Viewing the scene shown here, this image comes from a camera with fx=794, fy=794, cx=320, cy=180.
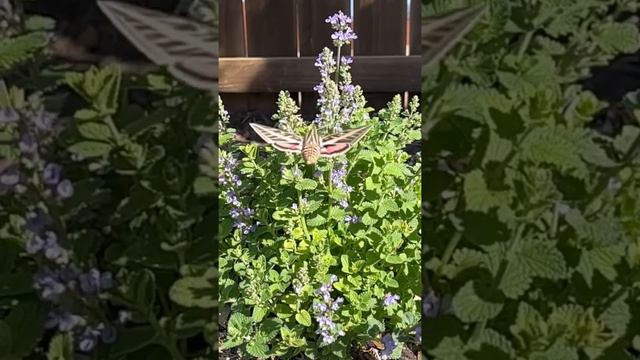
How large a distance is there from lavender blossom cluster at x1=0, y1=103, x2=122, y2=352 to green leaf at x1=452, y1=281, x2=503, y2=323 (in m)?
0.59

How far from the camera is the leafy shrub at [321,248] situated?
2.58m

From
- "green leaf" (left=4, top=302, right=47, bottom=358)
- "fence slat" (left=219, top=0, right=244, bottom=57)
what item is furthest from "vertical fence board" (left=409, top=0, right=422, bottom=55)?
"green leaf" (left=4, top=302, right=47, bottom=358)

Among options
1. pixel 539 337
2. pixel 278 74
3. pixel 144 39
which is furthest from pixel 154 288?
pixel 278 74

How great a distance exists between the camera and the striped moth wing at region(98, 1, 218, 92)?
1270mm

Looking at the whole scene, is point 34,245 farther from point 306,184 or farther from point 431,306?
point 306,184

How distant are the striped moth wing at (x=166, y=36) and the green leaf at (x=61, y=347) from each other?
492mm

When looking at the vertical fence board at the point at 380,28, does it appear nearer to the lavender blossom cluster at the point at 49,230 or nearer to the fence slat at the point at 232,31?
the fence slat at the point at 232,31

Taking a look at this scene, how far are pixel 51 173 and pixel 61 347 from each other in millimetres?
304

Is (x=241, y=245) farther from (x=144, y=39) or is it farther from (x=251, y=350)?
(x=144, y=39)

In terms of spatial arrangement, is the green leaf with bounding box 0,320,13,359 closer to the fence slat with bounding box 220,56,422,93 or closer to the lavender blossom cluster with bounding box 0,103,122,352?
the lavender blossom cluster with bounding box 0,103,122,352

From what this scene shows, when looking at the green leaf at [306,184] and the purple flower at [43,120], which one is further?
the green leaf at [306,184]

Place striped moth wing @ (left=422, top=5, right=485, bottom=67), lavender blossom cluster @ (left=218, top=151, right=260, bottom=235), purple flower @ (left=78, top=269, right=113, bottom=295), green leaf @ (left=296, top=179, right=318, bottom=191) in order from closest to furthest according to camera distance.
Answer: striped moth wing @ (left=422, top=5, right=485, bottom=67) < purple flower @ (left=78, top=269, right=113, bottom=295) < green leaf @ (left=296, top=179, right=318, bottom=191) < lavender blossom cluster @ (left=218, top=151, right=260, bottom=235)

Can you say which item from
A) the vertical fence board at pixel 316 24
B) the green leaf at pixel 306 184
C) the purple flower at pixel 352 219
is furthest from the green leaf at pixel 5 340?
the vertical fence board at pixel 316 24

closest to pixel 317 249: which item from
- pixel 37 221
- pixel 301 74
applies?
pixel 37 221
